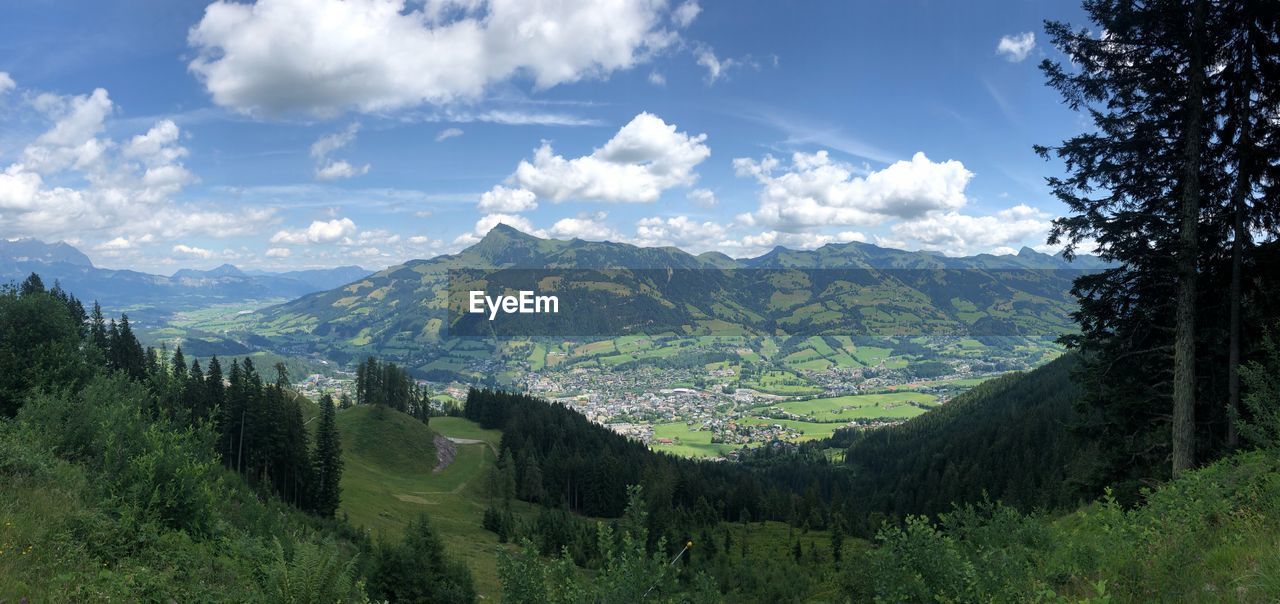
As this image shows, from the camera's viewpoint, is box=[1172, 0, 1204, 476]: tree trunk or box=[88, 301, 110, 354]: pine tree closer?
box=[1172, 0, 1204, 476]: tree trunk

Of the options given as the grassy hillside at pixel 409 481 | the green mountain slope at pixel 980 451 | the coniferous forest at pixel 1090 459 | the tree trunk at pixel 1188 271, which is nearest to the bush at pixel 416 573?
the coniferous forest at pixel 1090 459

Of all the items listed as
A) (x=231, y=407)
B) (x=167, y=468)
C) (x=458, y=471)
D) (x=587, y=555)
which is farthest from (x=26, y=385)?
(x=458, y=471)

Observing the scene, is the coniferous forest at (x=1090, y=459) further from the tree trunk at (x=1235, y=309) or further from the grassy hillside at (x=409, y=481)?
→ the grassy hillside at (x=409, y=481)

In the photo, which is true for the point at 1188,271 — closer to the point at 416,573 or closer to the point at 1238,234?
the point at 1238,234

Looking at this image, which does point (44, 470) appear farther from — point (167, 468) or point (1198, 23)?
point (1198, 23)

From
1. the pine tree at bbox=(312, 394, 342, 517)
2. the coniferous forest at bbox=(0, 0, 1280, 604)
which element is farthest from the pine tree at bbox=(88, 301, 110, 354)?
the coniferous forest at bbox=(0, 0, 1280, 604)

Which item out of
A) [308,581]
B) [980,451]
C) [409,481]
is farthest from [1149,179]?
[980,451]

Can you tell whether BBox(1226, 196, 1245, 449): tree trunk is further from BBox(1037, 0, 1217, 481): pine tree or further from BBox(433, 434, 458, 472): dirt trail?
BBox(433, 434, 458, 472): dirt trail
